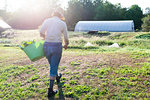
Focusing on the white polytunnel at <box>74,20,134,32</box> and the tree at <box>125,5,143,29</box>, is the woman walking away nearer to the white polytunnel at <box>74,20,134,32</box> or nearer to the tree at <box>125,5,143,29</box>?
the white polytunnel at <box>74,20,134,32</box>

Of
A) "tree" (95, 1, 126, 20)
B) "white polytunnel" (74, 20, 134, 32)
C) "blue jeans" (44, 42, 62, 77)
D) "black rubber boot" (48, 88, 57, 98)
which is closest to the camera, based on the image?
"blue jeans" (44, 42, 62, 77)

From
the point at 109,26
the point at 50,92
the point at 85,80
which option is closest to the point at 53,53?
the point at 50,92

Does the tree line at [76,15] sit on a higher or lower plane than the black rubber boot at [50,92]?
higher

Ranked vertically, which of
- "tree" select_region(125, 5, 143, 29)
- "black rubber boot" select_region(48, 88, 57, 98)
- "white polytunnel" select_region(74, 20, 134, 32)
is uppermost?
"tree" select_region(125, 5, 143, 29)

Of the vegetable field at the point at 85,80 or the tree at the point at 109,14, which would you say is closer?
the vegetable field at the point at 85,80

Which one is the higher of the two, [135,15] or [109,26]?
[135,15]

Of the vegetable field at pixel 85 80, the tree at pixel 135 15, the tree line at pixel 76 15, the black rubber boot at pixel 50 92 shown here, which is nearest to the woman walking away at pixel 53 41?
the black rubber boot at pixel 50 92

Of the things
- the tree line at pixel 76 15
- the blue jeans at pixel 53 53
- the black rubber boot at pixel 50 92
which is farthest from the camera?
the tree line at pixel 76 15

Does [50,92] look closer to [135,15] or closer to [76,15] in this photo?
[76,15]

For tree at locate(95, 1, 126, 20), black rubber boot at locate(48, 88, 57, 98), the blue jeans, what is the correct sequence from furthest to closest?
tree at locate(95, 1, 126, 20) → black rubber boot at locate(48, 88, 57, 98) → the blue jeans

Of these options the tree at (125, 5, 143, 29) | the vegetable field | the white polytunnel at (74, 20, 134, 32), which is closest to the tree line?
the tree at (125, 5, 143, 29)

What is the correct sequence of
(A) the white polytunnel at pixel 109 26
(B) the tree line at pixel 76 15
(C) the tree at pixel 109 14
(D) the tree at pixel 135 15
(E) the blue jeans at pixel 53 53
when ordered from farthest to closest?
(D) the tree at pixel 135 15, (C) the tree at pixel 109 14, (B) the tree line at pixel 76 15, (A) the white polytunnel at pixel 109 26, (E) the blue jeans at pixel 53 53

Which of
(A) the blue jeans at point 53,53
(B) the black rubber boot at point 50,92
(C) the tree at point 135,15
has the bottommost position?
(B) the black rubber boot at point 50,92

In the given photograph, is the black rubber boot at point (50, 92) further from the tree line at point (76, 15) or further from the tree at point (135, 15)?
the tree at point (135, 15)
